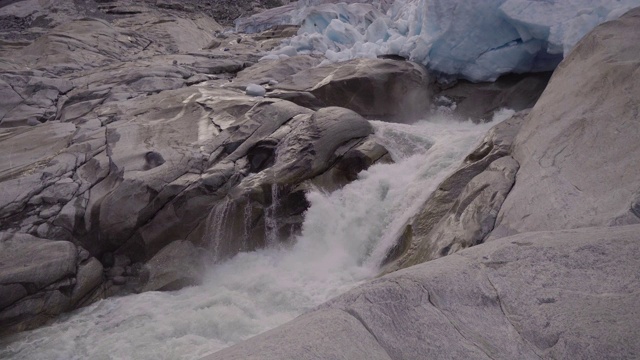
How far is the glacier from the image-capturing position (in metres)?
8.22

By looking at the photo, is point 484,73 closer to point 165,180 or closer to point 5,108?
point 165,180

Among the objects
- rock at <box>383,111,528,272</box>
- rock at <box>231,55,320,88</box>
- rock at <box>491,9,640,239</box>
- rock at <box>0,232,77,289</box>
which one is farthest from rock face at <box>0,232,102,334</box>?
rock at <box>231,55,320,88</box>

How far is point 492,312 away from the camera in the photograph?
2.38m

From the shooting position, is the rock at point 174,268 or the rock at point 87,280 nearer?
the rock at point 87,280

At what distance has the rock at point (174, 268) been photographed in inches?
251

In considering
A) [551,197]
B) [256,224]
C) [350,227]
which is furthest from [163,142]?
[551,197]

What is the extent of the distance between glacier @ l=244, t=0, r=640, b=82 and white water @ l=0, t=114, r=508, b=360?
2.64 metres

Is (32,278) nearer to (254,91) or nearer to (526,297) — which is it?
(254,91)

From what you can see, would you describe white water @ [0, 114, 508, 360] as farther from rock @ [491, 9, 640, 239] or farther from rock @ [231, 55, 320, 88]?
rock @ [231, 55, 320, 88]

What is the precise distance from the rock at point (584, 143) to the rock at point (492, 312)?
110 cm

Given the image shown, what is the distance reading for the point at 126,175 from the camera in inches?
268

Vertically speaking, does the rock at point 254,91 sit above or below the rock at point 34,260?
above

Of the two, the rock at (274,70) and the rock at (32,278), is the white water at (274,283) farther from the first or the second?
the rock at (274,70)

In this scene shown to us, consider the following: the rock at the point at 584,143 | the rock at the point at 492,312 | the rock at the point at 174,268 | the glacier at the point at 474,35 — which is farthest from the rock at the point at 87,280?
the glacier at the point at 474,35
